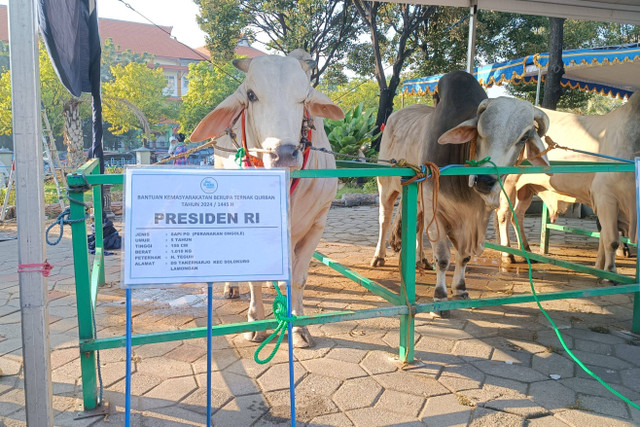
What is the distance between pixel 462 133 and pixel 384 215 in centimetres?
217

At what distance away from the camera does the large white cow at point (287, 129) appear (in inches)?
99.0

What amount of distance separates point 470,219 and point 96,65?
338 cm

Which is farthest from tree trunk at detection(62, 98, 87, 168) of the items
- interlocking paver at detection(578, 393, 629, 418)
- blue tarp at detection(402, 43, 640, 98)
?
interlocking paver at detection(578, 393, 629, 418)

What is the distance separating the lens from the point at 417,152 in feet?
15.4

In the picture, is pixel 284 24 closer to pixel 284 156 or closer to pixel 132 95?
pixel 132 95

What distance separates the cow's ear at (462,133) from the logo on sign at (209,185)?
197 centimetres

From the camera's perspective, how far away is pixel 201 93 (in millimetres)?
30953

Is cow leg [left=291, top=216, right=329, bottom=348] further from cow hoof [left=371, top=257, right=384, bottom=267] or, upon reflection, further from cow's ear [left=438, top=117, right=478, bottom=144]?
cow hoof [left=371, top=257, right=384, bottom=267]

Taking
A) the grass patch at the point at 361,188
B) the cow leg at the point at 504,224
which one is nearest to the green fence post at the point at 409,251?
the cow leg at the point at 504,224

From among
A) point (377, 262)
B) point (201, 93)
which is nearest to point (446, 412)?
point (377, 262)

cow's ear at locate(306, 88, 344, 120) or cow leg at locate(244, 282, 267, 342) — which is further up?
cow's ear at locate(306, 88, 344, 120)

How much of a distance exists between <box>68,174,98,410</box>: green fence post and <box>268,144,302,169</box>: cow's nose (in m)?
0.86

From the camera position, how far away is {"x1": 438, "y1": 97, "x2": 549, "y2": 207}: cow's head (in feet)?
10.8

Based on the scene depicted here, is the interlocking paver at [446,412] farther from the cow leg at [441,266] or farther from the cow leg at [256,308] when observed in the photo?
the cow leg at [441,266]
